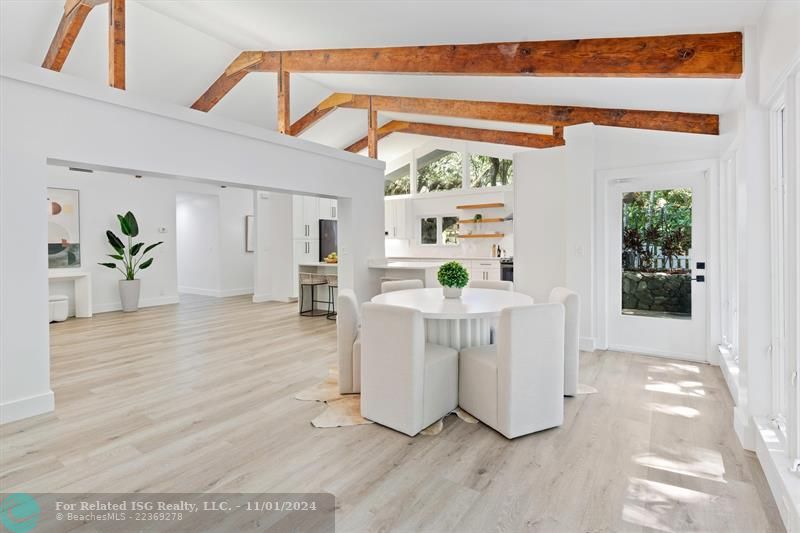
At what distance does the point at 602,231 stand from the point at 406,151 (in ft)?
18.9

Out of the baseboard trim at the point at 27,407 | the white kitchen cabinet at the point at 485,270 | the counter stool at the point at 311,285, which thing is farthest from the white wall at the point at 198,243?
the baseboard trim at the point at 27,407

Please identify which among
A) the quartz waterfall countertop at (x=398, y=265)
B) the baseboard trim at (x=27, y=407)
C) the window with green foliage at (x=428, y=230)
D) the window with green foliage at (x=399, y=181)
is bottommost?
the baseboard trim at (x=27, y=407)

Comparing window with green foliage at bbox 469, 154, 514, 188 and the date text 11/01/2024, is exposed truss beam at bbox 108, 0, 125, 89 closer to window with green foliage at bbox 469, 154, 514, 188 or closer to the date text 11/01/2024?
the date text 11/01/2024

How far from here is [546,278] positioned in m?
4.88

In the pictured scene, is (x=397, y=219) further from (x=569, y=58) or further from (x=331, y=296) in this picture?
(x=569, y=58)

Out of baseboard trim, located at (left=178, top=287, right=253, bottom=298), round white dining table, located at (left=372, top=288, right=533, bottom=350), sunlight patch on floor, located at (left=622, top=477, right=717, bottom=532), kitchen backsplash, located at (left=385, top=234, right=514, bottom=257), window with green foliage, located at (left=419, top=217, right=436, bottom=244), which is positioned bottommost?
sunlight patch on floor, located at (left=622, top=477, right=717, bottom=532)

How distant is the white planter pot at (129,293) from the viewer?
721 centimetres

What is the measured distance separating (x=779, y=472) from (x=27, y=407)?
4334 mm

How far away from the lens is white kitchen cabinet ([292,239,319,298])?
846 cm

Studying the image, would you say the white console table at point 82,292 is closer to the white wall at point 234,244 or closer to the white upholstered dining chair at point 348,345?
the white wall at point 234,244

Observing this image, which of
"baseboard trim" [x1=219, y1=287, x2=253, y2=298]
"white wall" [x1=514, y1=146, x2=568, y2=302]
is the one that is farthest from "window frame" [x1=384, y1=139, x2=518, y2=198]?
"baseboard trim" [x1=219, y1=287, x2=253, y2=298]

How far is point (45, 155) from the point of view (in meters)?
2.82

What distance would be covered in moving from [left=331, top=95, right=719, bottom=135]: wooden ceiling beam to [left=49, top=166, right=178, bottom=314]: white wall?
4355 mm

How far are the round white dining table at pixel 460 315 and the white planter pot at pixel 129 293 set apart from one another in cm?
612
